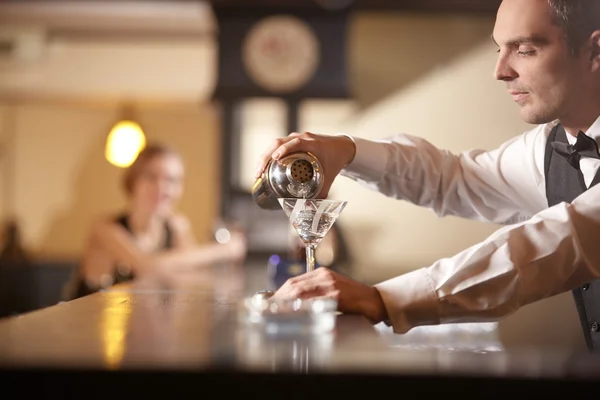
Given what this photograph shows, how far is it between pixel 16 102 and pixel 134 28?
1206 millimetres

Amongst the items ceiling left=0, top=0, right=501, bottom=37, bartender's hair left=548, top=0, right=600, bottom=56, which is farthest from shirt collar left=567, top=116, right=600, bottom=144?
ceiling left=0, top=0, right=501, bottom=37

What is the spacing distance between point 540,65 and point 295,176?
1.58 ft

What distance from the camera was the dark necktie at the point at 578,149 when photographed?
136 centimetres

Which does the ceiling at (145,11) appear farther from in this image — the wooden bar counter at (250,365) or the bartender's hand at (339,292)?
the wooden bar counter at (250,365)

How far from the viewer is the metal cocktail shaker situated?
1.39 m

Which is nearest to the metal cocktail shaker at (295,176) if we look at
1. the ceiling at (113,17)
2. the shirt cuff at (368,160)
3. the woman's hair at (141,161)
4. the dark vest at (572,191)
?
the shirt cuff at (368,160)

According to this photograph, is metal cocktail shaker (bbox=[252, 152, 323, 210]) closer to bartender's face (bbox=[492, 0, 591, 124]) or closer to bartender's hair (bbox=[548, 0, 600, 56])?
Result: bartender's face (bbox=[492, 0, 591, 124])

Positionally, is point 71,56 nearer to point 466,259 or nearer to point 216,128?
point 216,128

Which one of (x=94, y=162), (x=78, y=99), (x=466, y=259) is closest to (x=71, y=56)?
(x=78, y=99)

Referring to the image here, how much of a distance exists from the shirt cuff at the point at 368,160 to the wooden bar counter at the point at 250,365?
67cm

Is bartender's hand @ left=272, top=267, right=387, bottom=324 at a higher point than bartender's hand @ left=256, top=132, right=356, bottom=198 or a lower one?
lower

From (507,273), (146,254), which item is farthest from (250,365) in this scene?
(146,254)

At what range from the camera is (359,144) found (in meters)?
1.57

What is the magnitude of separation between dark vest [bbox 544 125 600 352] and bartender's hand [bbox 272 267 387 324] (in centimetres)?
52
